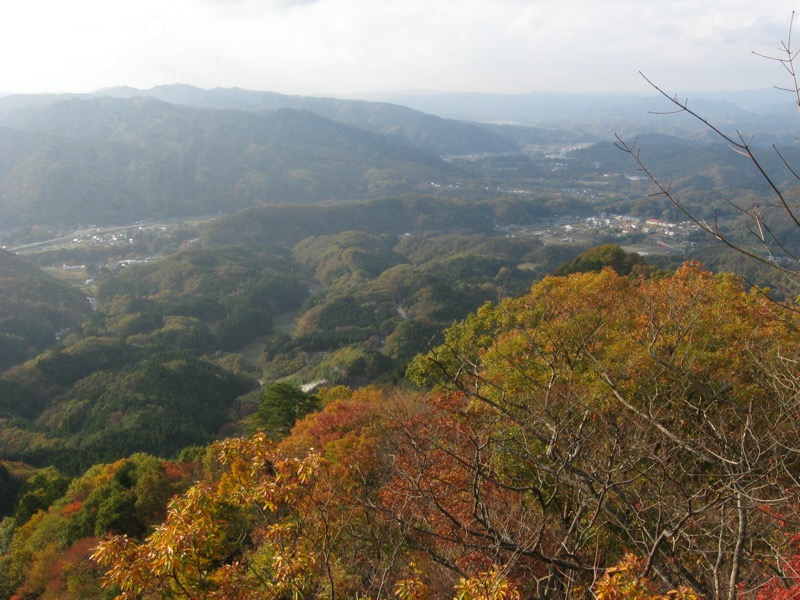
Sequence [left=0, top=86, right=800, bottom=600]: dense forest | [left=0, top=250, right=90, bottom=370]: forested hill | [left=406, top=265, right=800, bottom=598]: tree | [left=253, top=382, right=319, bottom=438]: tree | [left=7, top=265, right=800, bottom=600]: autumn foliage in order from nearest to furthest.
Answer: [left=7, top=265, right=800, bottom=600]: autumn foliage, [left=0, top=86, right=800, bottom=600]: dense forest, [left=406, top=265, right=800, bottom=598]: tree, [left=253, top=382, right=319, bottom=438]: tree, [left=0, top=250, right=90, bottom=370]: forested hill

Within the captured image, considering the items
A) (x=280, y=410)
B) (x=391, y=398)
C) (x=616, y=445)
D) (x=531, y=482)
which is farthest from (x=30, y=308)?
(x=616, y=445)

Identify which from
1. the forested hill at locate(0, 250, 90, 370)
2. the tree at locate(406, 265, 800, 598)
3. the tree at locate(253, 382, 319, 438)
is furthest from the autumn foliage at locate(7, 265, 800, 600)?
the forested hill at locate(0, 250, 90, 370)

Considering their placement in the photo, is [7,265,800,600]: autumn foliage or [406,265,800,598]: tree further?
[406,265,800,598]: tree

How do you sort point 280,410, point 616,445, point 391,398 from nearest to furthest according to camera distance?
point 616,445, point 391,398, point 280,410

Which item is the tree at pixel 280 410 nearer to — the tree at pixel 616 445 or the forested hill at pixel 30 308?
the tree at pixel 616 445

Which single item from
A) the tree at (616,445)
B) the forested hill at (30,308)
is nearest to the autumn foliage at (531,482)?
the tree at (616,445)

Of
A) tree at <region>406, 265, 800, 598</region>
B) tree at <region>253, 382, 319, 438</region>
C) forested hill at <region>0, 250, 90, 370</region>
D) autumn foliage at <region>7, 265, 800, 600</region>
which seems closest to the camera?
A: autumn foliage at <region>7, 265, 800, 600</region>

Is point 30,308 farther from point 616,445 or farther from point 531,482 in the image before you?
point 616,445

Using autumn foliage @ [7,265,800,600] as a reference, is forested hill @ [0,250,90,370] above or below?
below

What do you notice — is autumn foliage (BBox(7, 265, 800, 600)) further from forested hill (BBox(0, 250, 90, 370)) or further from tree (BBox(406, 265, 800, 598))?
forested hill (BBox(0, 250, 90, 370))
